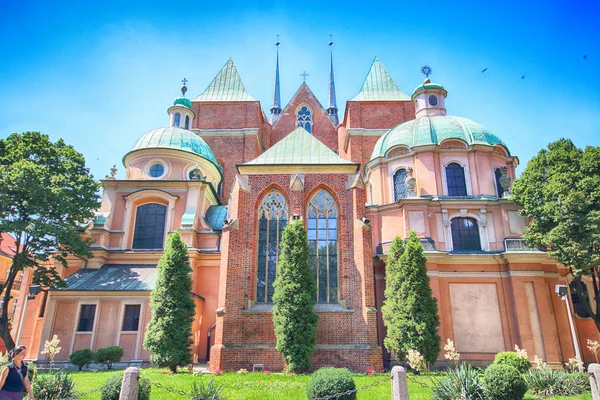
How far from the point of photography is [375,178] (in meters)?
26.1

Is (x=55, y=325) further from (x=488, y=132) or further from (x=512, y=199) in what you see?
(x=488, y=132)

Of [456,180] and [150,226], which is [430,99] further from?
[150,226]

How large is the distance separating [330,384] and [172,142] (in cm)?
2089

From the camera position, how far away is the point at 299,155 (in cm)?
1912

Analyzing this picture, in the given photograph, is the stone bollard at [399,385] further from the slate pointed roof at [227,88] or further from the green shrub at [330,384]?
the slate pointed roof at [227,88]

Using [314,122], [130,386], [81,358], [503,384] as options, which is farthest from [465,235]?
[81,358]

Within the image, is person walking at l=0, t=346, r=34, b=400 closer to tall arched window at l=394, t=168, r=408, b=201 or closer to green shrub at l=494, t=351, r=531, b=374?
green shrub at l=494, t=351, r=531, b=374

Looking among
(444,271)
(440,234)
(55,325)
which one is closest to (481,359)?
(444,271)

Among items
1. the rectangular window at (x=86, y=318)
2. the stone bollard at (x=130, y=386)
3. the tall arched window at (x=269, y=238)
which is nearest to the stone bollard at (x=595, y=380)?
the stone bollard at (x=130, y=386)

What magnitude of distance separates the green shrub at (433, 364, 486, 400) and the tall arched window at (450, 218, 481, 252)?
13.0m

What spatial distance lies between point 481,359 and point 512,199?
329 inches

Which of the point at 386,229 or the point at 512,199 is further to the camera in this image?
the point at 386,229

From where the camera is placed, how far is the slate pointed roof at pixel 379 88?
34.5m

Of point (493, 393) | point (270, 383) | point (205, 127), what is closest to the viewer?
point (493, 393)
